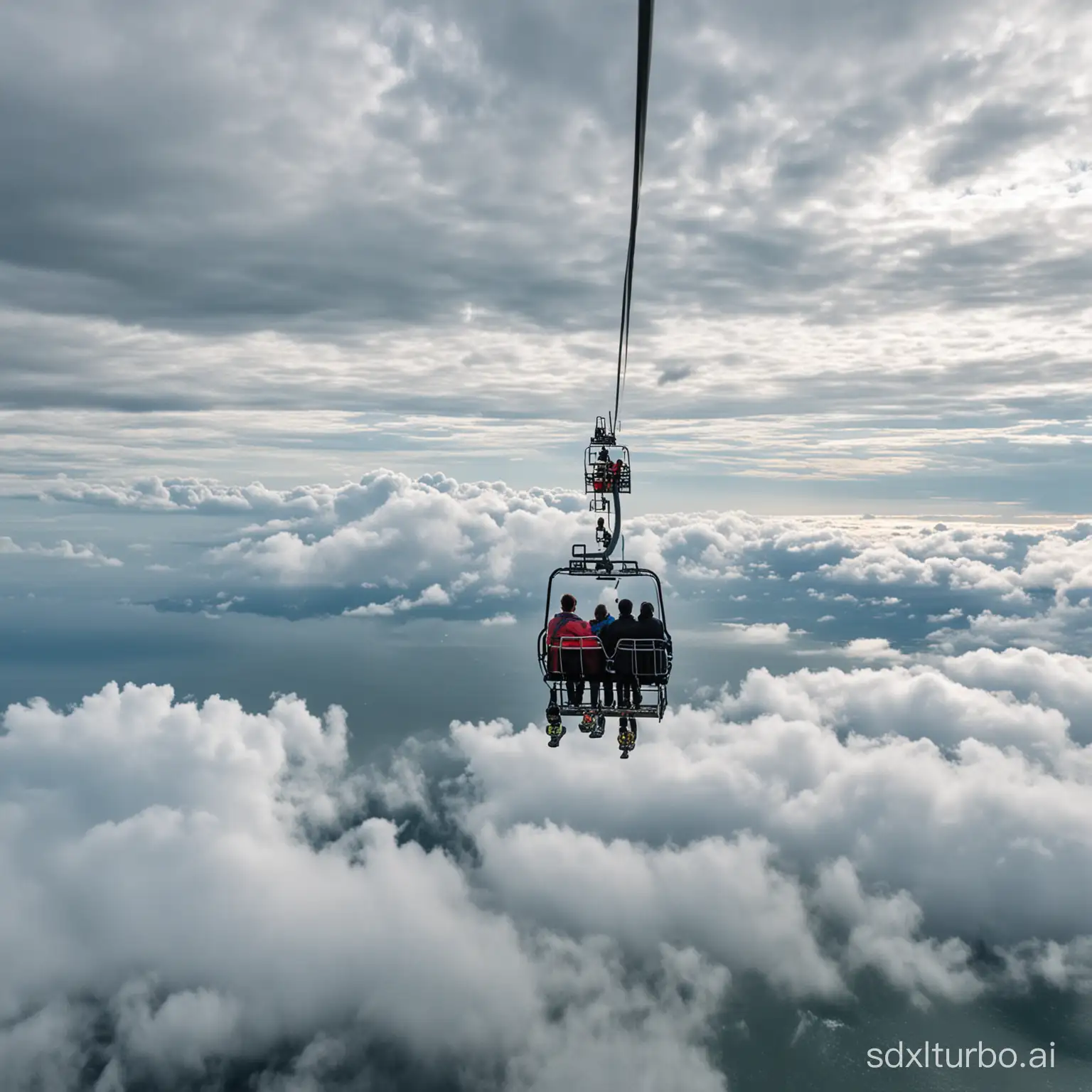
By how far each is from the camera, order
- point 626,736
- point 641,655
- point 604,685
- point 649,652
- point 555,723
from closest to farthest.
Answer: point 649,652 < point 641,655 < point 555,723 < point 604,685 < point 626,736

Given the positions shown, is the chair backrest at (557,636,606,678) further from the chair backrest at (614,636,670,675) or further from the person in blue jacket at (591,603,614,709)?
the chair backrest at (614,636,670,675)

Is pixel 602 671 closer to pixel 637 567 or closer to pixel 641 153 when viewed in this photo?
pixel 637 567

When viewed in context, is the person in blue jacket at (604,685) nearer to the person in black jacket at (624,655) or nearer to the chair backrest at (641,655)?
the person in black jacket at (624,655)

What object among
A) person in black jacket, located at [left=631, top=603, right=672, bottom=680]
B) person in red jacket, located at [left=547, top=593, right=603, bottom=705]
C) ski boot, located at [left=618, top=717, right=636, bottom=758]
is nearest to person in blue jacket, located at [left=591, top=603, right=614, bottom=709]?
person in red jacket, located at [left=547, top=593, right=603, bottom=705]

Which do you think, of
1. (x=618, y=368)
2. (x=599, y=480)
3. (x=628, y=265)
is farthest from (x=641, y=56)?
(x=599, y=480)

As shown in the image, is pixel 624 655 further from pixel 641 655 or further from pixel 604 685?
pixel 604 685

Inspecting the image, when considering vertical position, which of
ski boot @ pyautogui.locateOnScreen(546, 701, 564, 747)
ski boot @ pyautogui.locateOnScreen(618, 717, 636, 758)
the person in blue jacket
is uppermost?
the person in blue jacket

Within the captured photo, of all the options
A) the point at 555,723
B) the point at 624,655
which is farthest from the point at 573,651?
the point at 555,723
